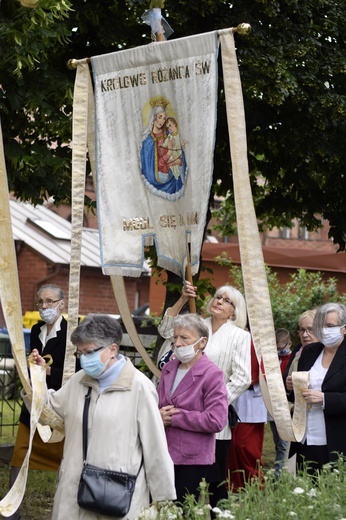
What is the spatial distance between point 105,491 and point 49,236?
32.6 metres

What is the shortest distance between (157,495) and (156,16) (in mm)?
3858

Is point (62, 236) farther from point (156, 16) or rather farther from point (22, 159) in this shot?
point (156, 16)

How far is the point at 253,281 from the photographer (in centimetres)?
688

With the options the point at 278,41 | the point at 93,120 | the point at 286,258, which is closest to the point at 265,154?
the point at 278,41

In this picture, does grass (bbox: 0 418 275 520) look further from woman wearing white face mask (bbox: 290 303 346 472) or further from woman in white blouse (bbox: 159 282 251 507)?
woman wearing white face mask (bbox: 290 303 346 472)

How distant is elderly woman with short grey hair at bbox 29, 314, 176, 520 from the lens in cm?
565

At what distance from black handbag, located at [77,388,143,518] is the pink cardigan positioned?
1.05 m

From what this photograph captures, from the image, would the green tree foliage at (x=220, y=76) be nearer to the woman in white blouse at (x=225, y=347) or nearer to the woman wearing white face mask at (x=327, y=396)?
the woman in white blouse at (x=225, y=347)

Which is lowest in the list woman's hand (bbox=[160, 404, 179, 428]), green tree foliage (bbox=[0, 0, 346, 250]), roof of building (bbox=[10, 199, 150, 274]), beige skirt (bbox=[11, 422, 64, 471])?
beige skirt (bbox=[11, 422, 64, 471])

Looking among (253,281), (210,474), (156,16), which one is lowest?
(210,474)

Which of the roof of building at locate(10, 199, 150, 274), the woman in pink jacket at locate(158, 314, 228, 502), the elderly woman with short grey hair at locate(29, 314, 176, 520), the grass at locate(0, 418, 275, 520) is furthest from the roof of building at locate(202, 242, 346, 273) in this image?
the elderly woman with short grey hair at locate(29, 314, 176, 520)

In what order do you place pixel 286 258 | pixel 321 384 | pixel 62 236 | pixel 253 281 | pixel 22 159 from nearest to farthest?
pixel 253 281 → pixel 321 384 → pixel 22 159 → pixel 286 258 → pixel 62 236

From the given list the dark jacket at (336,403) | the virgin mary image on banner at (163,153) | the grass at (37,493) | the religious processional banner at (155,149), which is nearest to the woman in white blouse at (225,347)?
the religious processional banner at (155,149)

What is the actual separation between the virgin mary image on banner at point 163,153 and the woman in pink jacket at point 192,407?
1.36 meters
